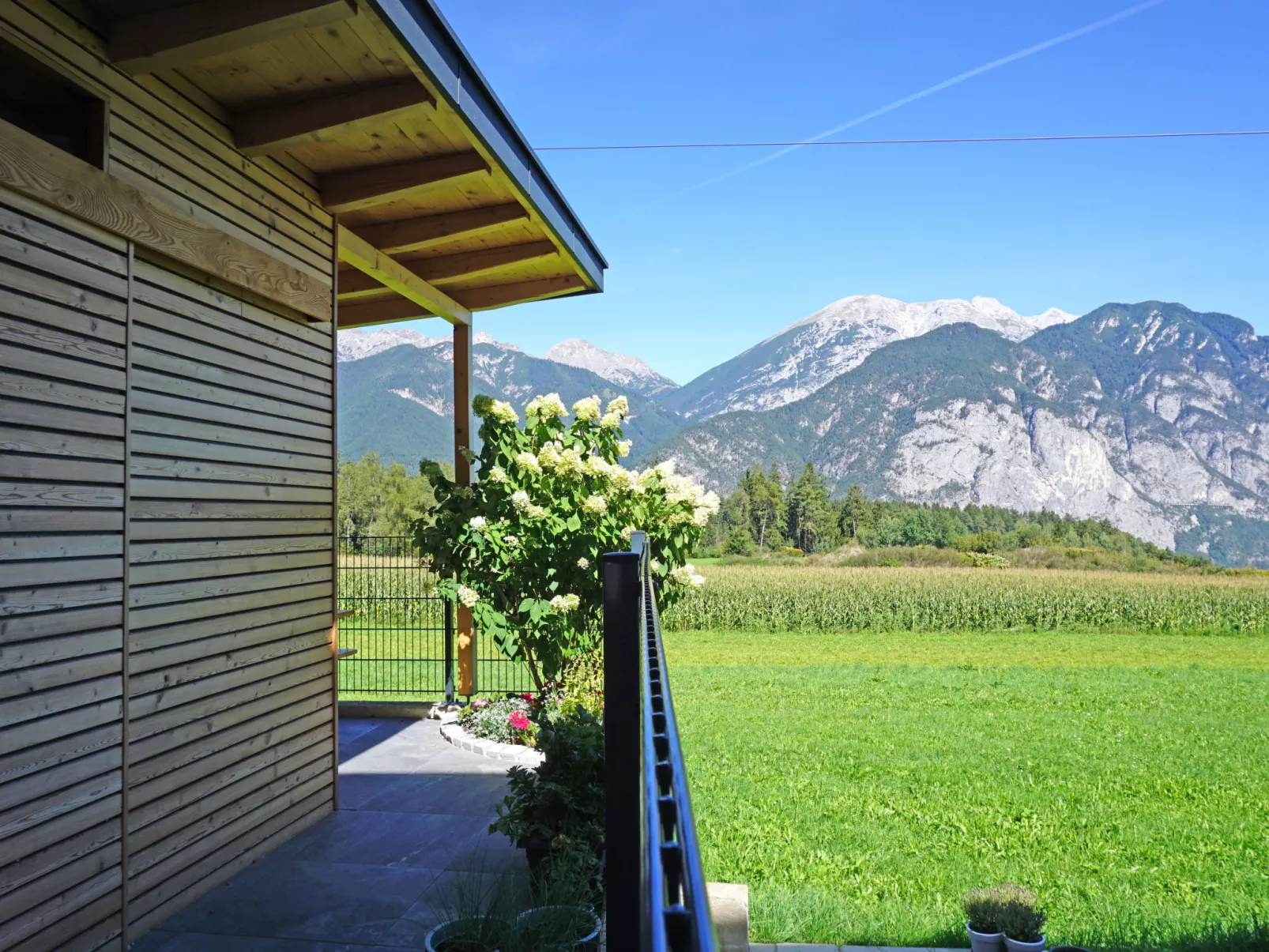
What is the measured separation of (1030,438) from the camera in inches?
4690

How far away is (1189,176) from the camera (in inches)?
2773

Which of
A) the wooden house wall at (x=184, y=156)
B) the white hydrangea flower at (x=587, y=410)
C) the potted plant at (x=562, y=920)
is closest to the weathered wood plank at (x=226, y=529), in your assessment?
the wooden house wall at (x=184, y=156)

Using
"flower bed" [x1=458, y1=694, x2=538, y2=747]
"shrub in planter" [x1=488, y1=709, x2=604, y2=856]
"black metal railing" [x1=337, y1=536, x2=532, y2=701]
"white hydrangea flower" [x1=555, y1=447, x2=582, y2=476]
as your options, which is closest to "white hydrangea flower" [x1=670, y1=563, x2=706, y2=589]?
"white hydrangea flower" [x1=555, y1=447, x2=582, y2=476]

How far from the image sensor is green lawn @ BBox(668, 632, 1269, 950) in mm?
4359

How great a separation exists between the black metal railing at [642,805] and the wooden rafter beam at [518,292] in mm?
5905

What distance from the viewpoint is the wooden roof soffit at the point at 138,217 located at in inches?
102

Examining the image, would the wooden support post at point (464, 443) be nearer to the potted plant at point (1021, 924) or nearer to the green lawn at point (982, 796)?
the green lawn at point (982, 796)

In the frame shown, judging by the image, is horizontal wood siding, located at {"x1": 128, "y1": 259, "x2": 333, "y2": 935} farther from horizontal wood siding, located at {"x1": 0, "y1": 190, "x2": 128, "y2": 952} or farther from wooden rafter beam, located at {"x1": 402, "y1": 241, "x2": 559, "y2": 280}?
wooden rafter beam, located at {"x1": 402, "y1": 241, "x2": 559, "y2": 280}

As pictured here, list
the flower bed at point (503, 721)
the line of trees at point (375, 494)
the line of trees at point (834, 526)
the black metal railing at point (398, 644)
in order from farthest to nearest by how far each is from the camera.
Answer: the line of trees at point (834, 526) → the line of trees at point (375, 494) → the black metal railing at point (398, 644) → the flower bed at point (503, 721)

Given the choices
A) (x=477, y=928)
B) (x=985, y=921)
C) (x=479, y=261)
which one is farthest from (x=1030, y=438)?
(x=477, y=928)

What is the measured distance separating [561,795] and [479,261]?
12.6 feet

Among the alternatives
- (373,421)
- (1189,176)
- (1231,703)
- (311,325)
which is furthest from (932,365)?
(311,325)

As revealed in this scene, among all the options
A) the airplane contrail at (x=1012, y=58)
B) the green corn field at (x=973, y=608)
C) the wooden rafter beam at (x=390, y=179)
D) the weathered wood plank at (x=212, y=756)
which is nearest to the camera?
the weathered wood plank at (x=212, y=756)

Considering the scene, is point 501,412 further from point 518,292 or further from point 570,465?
point 518,292
